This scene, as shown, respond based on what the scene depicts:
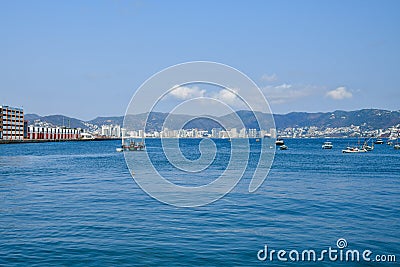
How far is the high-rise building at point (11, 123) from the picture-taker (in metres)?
175

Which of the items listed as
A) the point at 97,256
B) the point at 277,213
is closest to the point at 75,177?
the point at 277,213

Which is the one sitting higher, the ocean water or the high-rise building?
the high-rise building

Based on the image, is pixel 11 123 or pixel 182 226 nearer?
pixel 182 226

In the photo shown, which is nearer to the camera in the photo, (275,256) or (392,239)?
(275,256)

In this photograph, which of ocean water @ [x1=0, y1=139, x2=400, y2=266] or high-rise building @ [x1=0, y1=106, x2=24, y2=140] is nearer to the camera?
ocean water @ [x1=0, y1=139, x2=400, y2=266]

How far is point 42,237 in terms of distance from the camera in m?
17.7

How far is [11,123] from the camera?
596 ft

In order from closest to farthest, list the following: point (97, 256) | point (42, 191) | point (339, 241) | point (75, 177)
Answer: point (97, 256), point (339, 241), point (42, 191), point (75, 177)

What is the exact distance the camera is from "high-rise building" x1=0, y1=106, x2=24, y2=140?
17510 cm

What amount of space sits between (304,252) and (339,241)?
2.38 m

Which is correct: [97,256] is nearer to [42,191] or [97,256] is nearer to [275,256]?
[275,256]

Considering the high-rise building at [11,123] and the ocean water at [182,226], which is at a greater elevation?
the high-rise building at [11,123]

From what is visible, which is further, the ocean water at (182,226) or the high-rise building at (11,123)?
the high-rise building at (11,123)

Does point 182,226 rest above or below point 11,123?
below
